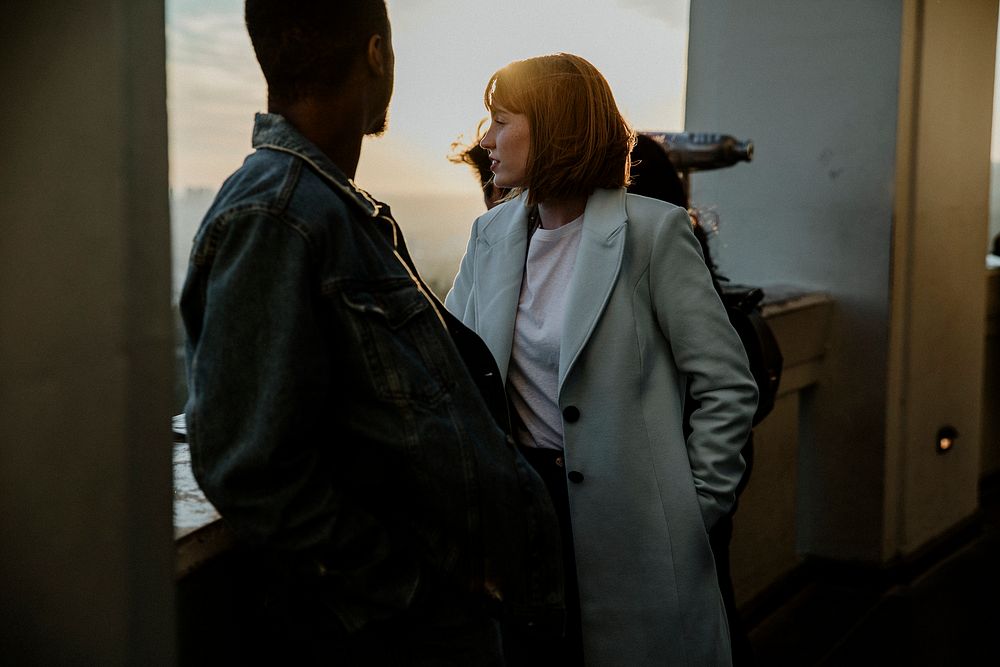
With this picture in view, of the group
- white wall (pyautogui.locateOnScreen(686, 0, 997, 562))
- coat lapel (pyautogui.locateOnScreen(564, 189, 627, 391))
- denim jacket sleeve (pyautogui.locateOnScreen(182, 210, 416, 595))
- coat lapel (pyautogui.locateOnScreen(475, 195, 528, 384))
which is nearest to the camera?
denim jacket sleeve (pyautogui.locateOnScreen(182, 210, 416, 595))

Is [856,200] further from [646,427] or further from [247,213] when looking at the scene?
[247,213]

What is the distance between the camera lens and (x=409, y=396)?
1.14m

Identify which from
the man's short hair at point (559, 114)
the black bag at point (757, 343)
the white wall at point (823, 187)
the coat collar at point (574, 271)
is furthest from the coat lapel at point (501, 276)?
the white wall at point (823, 187)

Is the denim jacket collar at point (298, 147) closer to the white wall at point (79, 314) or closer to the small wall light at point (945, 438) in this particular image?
the white wall at point (79, 314)

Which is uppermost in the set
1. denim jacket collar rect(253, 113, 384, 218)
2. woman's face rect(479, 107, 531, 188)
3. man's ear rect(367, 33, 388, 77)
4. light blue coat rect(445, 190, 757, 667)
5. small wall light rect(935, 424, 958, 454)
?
man's ear rect(367, 33, 388, 77)

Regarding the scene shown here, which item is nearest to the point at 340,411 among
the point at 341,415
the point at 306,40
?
the point at 341,415

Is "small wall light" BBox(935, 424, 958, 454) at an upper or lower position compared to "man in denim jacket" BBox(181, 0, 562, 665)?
lower

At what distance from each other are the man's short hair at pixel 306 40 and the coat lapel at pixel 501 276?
2.58ft

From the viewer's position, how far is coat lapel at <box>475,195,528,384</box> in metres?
1.93

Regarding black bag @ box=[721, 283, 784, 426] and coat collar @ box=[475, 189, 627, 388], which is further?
black bag @ box=[721, 283, 784, 426]

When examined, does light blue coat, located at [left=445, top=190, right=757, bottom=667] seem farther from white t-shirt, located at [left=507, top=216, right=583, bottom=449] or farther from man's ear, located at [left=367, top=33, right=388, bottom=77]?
man's ear, located at [left=367, top=33, right=388, bottom=77]

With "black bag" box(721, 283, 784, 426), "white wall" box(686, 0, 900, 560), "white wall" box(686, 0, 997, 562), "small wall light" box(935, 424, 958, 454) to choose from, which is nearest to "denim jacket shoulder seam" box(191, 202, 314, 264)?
"black bag" box(721, 283, 784, 426)

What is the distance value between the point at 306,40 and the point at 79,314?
16.4 inches

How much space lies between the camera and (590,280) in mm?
1854
